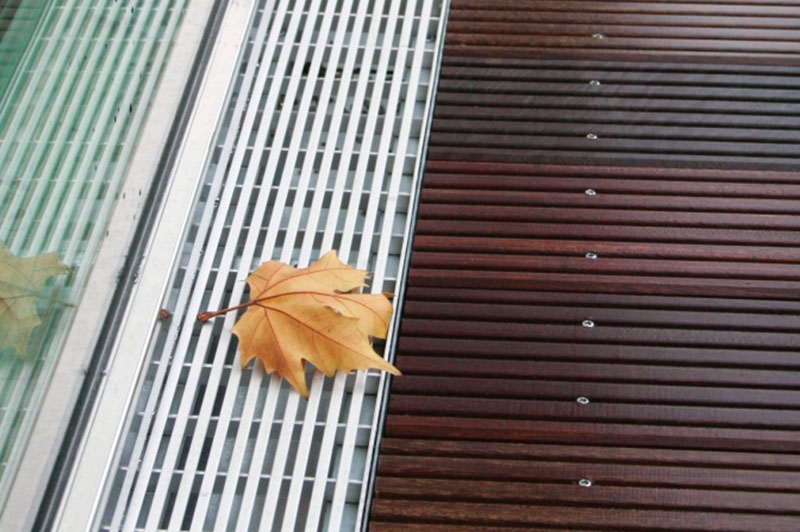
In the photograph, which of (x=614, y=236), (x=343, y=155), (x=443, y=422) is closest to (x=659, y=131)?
(x=614, y=236)

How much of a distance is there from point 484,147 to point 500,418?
3.63 feet

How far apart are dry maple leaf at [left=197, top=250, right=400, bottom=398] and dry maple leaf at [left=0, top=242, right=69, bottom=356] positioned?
0.50 meters

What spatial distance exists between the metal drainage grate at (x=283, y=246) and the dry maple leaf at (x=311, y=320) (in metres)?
0.11

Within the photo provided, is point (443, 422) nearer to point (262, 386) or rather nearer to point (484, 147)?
point (262, 386)

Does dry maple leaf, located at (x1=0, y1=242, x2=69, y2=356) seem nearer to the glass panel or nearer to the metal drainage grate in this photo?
the glass panel

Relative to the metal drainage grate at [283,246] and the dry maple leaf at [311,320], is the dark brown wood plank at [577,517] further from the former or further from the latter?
the dry maple leaf at [311,320]

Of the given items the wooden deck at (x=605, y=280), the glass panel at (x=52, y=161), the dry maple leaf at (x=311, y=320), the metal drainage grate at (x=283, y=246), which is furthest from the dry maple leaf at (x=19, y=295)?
the wooden deck at (x=605, y=280)

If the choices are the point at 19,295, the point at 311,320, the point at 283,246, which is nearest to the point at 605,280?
the point at 311,320

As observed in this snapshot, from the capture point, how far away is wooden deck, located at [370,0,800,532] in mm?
2514

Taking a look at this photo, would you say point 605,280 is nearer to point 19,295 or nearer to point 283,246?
point 283,246

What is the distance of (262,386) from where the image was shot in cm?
277

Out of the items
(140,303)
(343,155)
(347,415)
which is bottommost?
(347,415)

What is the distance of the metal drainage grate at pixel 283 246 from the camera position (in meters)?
2.56

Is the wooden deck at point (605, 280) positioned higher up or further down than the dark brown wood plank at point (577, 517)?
higher up
